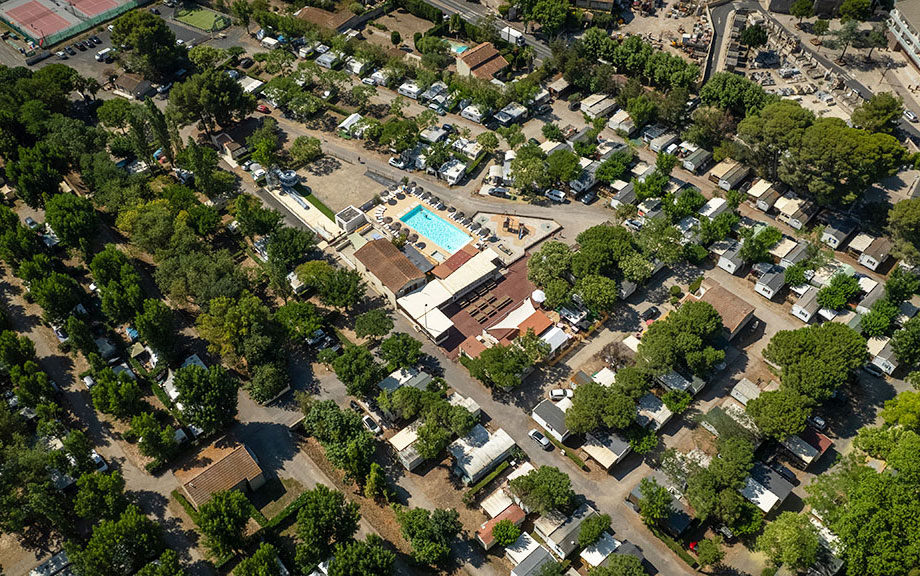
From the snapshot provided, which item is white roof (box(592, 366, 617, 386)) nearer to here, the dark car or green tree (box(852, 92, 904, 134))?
the dark car

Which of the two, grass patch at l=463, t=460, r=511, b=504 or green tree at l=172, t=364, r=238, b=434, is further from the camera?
green tree at l=172, t=364, r=238, b=434

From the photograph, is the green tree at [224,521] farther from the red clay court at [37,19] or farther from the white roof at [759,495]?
the red clay court at [37,19]

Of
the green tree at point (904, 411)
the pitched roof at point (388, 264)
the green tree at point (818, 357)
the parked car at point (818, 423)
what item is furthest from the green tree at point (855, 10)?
the pitched roof at point (388, 264)

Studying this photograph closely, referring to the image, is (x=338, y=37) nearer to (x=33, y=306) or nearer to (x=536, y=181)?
(x=536, y=181)

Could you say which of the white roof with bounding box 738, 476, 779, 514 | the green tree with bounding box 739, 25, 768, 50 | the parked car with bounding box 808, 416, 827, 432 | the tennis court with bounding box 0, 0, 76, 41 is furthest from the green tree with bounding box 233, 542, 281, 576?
the tennis court with bounding box 0, 0, 76, 41

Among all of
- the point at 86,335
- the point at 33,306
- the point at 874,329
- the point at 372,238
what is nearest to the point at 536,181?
the point at 372,238

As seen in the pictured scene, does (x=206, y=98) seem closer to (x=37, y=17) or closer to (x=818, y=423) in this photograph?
(x=37, y=17)
